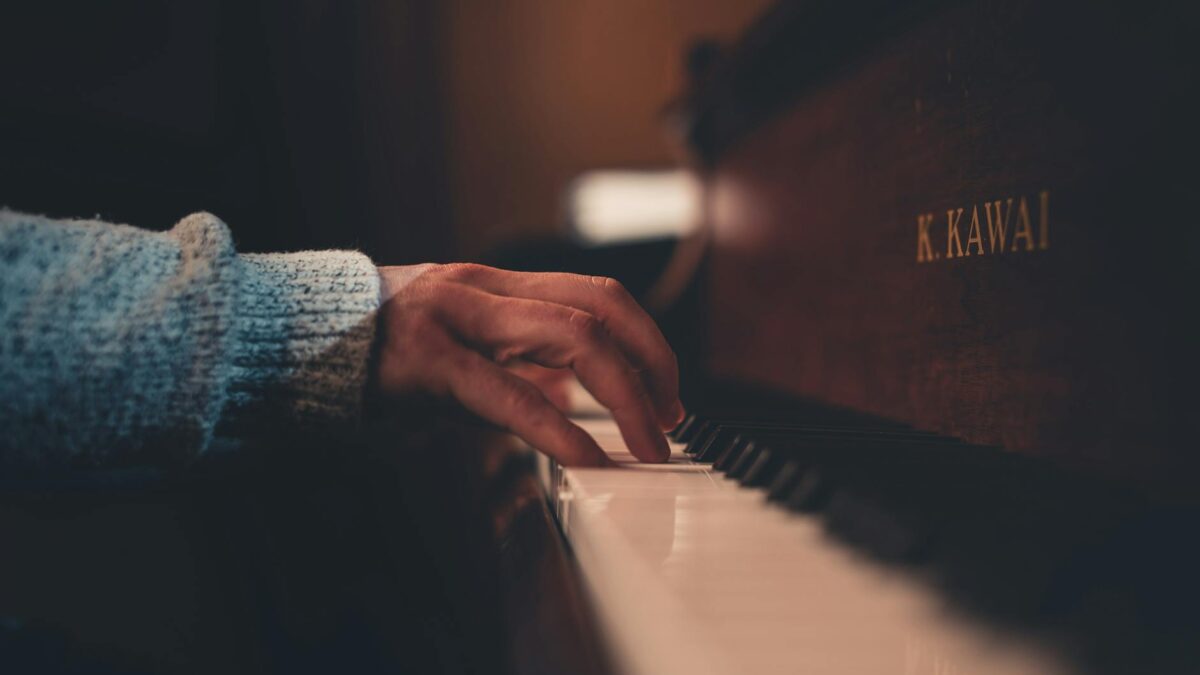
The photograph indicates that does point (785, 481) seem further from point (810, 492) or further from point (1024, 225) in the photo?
point (1024, 225)

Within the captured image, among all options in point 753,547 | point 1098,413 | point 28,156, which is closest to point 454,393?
point 753,547

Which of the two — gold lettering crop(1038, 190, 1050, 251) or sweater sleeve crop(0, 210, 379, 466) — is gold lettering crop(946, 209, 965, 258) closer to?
gold lettering crop(1038, 190, 1050, 251)

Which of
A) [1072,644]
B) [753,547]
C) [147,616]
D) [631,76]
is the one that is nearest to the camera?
[1072,644]

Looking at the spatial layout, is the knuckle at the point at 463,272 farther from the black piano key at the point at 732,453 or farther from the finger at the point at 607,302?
the black piano key at the point at 732,453

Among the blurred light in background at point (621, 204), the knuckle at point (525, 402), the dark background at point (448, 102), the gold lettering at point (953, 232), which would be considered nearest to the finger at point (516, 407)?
the knuckle at point (525, 402)

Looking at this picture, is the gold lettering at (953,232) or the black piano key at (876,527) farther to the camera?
the gold lettering at (953,232)

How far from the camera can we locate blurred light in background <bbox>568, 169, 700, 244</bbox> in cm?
180

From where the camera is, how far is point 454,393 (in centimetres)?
54

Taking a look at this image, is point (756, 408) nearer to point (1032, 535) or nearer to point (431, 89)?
point (1032, 535)

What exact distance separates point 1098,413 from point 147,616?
0.64 m

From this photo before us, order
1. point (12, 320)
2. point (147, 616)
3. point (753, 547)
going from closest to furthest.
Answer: point (753, 547), point (12, 320), point (147, 616)

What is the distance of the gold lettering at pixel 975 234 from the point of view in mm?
486

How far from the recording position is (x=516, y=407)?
52cm

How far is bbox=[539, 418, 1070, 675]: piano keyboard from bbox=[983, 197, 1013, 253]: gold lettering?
0.14 m
